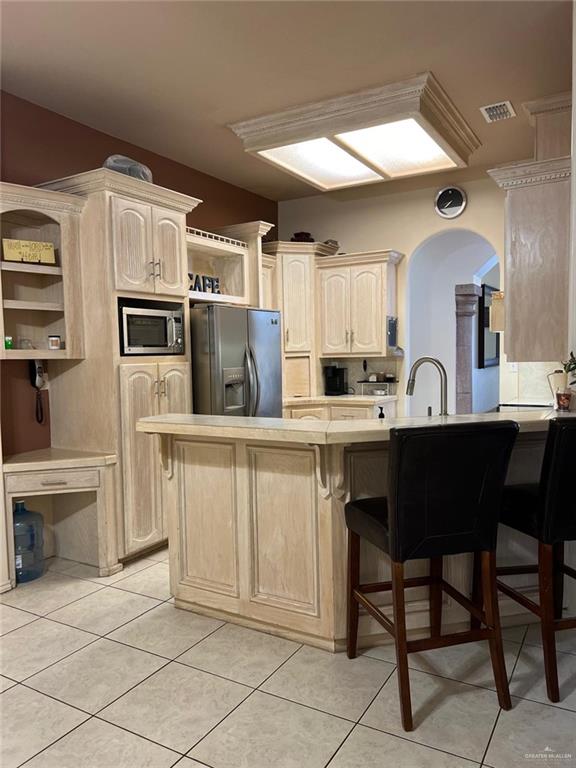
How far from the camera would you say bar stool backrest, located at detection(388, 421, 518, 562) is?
1.91m

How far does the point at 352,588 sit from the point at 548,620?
765 millimetres

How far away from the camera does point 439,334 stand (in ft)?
22.1

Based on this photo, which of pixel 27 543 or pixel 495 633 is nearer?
pixel 495 633

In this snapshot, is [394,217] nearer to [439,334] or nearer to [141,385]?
[439,334]

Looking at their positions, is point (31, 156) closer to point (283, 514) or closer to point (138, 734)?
point (283, 514)

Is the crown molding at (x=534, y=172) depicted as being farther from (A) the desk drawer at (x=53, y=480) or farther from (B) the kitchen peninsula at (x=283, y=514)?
(A) the desk drawer at (x=53, y=480)

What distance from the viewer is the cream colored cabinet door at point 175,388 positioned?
383 centimetres

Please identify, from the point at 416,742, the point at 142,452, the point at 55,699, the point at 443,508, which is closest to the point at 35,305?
the point at 142,452

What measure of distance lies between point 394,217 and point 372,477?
156 inches

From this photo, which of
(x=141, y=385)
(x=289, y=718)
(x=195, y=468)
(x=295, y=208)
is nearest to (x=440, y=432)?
(x=289, y=718)

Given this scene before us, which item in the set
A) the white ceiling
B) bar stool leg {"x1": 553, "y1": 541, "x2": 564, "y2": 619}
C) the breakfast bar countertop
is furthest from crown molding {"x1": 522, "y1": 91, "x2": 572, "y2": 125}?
bar stool leg {"x1": 553, "y1": 541, "x2": 564, "y2": 619}

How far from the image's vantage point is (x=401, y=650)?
1.97 m

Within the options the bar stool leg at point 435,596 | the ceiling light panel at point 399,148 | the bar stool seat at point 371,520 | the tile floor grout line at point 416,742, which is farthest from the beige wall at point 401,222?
the tile floor grout line at point 416,742

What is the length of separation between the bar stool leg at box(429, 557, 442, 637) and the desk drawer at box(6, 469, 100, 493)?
209cm
